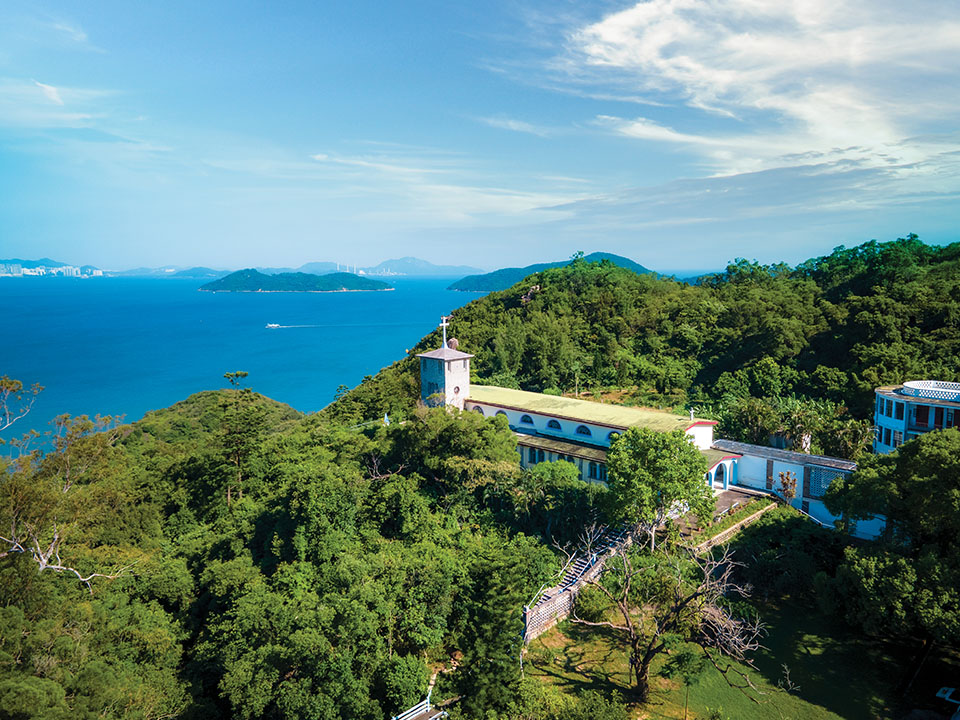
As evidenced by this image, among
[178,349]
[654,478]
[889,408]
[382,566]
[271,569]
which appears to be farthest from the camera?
[178,349]

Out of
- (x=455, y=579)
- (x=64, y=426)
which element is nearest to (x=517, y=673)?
(x=455, y=579)

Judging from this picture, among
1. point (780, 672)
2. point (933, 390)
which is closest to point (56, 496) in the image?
point (780, 672)

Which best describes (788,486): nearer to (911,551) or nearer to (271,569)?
(911,551)

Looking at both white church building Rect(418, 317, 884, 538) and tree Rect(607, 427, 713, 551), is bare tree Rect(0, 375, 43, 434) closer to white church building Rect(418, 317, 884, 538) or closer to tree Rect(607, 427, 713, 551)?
white church building Rect(418, 317, 884, 538)

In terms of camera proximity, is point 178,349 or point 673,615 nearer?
point 673,615

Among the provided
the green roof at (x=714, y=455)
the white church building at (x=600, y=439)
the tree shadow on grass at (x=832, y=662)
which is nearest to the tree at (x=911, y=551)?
the tree shadow on grass at (x=832, y=662)

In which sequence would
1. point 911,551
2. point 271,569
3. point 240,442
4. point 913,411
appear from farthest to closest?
1. point 240,442
2. point 913,411
3. point 271,569
4. point 911,551

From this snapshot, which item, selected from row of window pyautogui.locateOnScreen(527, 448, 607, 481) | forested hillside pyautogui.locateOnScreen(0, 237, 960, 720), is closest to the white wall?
row of window pyautogui.locateOnScreen(527, 448, 607, 481)

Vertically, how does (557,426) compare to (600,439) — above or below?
above
